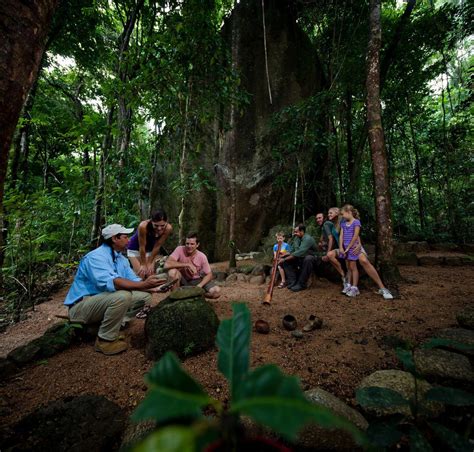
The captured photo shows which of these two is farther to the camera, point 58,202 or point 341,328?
point 58,202

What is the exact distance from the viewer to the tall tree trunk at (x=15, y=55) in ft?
3.33

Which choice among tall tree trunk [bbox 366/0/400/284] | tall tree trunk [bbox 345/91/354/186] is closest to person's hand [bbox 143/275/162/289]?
tall tree trunk [bbox 366/0/400/284]

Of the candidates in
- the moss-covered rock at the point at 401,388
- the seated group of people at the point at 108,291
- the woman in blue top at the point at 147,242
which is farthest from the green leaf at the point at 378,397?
the woman in blue top at the point at 147,242

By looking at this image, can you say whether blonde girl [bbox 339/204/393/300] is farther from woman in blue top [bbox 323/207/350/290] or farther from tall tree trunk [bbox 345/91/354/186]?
tall tree trunk [bbox 345/91/354/186]

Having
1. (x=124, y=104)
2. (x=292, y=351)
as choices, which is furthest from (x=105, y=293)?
(x=124, y=104)

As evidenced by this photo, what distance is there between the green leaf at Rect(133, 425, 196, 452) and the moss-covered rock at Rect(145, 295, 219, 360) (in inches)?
93.0

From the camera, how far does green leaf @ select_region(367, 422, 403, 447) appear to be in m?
0.99

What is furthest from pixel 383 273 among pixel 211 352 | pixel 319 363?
pixel 211 352

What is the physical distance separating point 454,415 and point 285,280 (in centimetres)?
398

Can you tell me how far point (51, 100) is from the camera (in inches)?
340

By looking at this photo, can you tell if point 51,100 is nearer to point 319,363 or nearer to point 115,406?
point 115,406

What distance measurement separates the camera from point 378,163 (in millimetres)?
4336

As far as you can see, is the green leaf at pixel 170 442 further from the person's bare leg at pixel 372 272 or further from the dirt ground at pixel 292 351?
the person's bare leg at pixel 372 272

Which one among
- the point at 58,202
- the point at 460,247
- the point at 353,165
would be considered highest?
the point at 353,165
